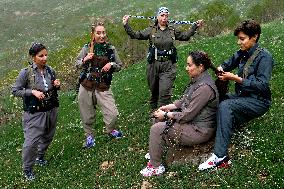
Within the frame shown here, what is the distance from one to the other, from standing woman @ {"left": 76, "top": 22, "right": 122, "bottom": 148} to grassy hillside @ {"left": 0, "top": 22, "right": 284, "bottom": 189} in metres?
1.15

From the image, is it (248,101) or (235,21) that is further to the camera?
(235,21)

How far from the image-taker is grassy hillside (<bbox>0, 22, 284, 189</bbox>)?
8570mm

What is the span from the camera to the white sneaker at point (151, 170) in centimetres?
934

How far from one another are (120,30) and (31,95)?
27.4m

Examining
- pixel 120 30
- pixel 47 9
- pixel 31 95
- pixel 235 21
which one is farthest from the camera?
pixel 47 9

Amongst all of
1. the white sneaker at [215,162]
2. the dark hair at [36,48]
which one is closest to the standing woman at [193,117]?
the white sneaker at [215,162]

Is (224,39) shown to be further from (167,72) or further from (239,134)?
(239,134)

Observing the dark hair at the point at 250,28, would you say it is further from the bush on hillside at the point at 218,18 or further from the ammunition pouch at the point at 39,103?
the bush on hillside at the point at 218,18

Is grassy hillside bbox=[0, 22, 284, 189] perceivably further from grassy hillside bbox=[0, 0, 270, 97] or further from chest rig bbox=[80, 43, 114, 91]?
grassy hillside bbox=[0, 0, 270, 97]

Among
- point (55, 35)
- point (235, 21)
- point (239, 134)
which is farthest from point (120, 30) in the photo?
point (239, 134)

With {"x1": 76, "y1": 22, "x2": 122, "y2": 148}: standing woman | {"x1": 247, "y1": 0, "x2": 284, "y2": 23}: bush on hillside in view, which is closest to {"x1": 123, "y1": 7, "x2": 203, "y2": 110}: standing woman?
{"x1": 76, "y1": 22, "x2": 122, "y2": 148}: standing woman

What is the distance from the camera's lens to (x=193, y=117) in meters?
8.93

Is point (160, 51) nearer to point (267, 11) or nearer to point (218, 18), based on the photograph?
point (218, 18)

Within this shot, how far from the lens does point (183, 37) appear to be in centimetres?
1259
